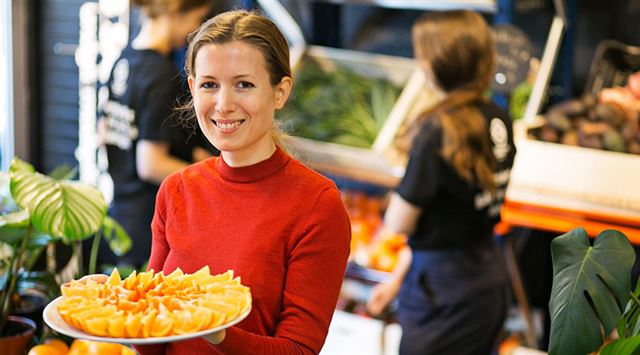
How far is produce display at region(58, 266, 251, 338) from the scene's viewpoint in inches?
59.7

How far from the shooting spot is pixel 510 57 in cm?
406

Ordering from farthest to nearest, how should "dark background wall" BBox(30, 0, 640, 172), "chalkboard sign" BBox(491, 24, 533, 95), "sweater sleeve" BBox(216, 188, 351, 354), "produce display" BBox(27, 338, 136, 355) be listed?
"dark background wall" BBox(30, 0, 640, 172) → "chalkboard sign" BBox(491, 24, 533, 95) → "produce display" BBox(27, 338, 136, 355) → "sweater sleeve" BBox(216, 188, 351, 354)

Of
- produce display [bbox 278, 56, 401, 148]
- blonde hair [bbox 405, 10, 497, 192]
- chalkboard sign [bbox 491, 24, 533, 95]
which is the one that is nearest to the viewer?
blonde hair [bbox 405, 10, 497, 192]

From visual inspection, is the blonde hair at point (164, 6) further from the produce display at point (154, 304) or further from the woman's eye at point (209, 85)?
the produce display at point (154, 304)

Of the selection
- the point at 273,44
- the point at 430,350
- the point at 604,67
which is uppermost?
the point at 273,44

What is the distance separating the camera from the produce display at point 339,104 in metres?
4.40

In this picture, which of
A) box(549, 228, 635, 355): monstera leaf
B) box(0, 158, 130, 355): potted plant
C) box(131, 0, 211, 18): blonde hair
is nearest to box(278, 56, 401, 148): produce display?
box(131, 0, 211, 18): blonde hair

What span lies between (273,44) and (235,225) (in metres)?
0.34

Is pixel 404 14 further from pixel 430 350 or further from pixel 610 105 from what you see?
pixel 430 350

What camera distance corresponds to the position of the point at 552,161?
12.8 ft

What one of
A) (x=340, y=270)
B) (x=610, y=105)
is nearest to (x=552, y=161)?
(x=610, y=105)

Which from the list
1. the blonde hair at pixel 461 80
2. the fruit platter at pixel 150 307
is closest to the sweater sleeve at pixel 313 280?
the fruit platter at pixel 150 307

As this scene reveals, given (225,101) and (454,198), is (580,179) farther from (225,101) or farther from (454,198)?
(225,101)

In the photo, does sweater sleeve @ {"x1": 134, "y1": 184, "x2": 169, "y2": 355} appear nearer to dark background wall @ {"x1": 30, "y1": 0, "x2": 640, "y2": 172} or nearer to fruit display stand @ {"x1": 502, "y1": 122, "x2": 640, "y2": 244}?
fruit display stand @ {"x1": 502, "y1": 122, "x2": 640, "y2": 244}
